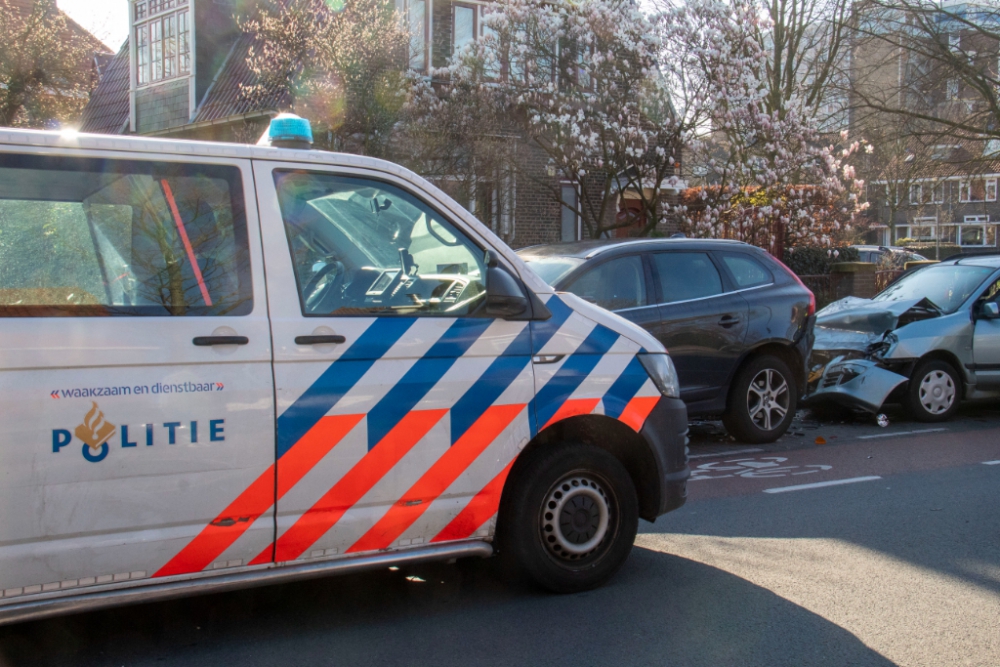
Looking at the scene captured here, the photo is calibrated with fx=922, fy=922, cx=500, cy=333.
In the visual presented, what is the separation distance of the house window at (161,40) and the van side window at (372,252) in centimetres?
1828

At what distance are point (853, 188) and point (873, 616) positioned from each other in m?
15.9

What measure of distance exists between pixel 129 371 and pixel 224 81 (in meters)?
18.1

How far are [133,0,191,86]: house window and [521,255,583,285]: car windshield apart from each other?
15243 mm

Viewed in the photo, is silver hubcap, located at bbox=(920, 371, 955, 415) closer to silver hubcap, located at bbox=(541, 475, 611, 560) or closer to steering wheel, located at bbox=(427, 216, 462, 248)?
silver hubcap, located at bbox=(541, 475, 611, 560)

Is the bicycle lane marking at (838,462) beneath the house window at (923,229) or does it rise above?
beneath

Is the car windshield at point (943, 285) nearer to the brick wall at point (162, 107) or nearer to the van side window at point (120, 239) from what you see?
the van side window at point (120, 239)

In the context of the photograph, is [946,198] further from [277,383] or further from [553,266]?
[277,383]

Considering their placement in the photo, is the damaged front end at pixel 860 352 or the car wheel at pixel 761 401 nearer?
the car wheel at pixel 761 401

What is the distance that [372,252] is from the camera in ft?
13.7

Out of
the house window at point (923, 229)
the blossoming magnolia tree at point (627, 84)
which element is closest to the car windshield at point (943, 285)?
the blossoming magnolia tree at point (627, 84)

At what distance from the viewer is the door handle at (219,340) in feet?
11.9

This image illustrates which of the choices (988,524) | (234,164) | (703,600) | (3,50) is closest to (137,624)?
(234,164)

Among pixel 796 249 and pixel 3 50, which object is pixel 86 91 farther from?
pixel 796 249

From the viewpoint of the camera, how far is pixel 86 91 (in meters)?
24.5
